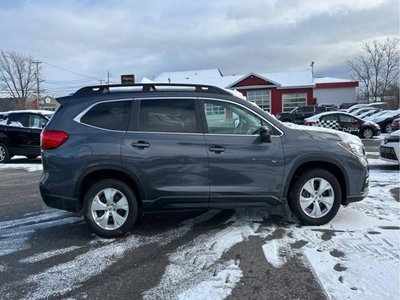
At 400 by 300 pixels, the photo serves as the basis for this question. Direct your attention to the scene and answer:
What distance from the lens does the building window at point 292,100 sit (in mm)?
40781

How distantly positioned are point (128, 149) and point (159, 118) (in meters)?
0.58

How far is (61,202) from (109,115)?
1.28 meters

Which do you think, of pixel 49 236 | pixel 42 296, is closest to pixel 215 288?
pixel 42 296

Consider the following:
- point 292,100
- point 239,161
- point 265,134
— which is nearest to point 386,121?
point 292,100

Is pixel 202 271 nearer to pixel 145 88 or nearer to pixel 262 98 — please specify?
pixel 145 88

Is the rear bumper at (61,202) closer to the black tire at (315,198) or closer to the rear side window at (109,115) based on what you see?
the rear side window at (109,115)

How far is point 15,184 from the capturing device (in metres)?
9.60

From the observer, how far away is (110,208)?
5.29m

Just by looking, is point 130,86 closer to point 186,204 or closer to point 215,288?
point 186,204

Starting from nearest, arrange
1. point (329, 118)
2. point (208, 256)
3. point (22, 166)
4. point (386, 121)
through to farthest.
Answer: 1. point (208, 256)
2. point (22, 166)
3. point (329, 118)
4. point (386, 121)

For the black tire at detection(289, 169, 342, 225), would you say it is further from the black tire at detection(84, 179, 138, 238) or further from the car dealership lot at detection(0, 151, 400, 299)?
the black tire at detection(84, 179, 138, 238)

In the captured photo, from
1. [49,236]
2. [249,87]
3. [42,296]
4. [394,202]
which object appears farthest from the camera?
[249,87]

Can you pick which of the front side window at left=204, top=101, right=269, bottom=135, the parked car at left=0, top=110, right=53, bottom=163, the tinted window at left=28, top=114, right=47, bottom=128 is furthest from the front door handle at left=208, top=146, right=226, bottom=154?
the tinted window at left=28, top=114, right=47, bottom=128

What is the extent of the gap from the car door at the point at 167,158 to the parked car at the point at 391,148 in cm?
639
